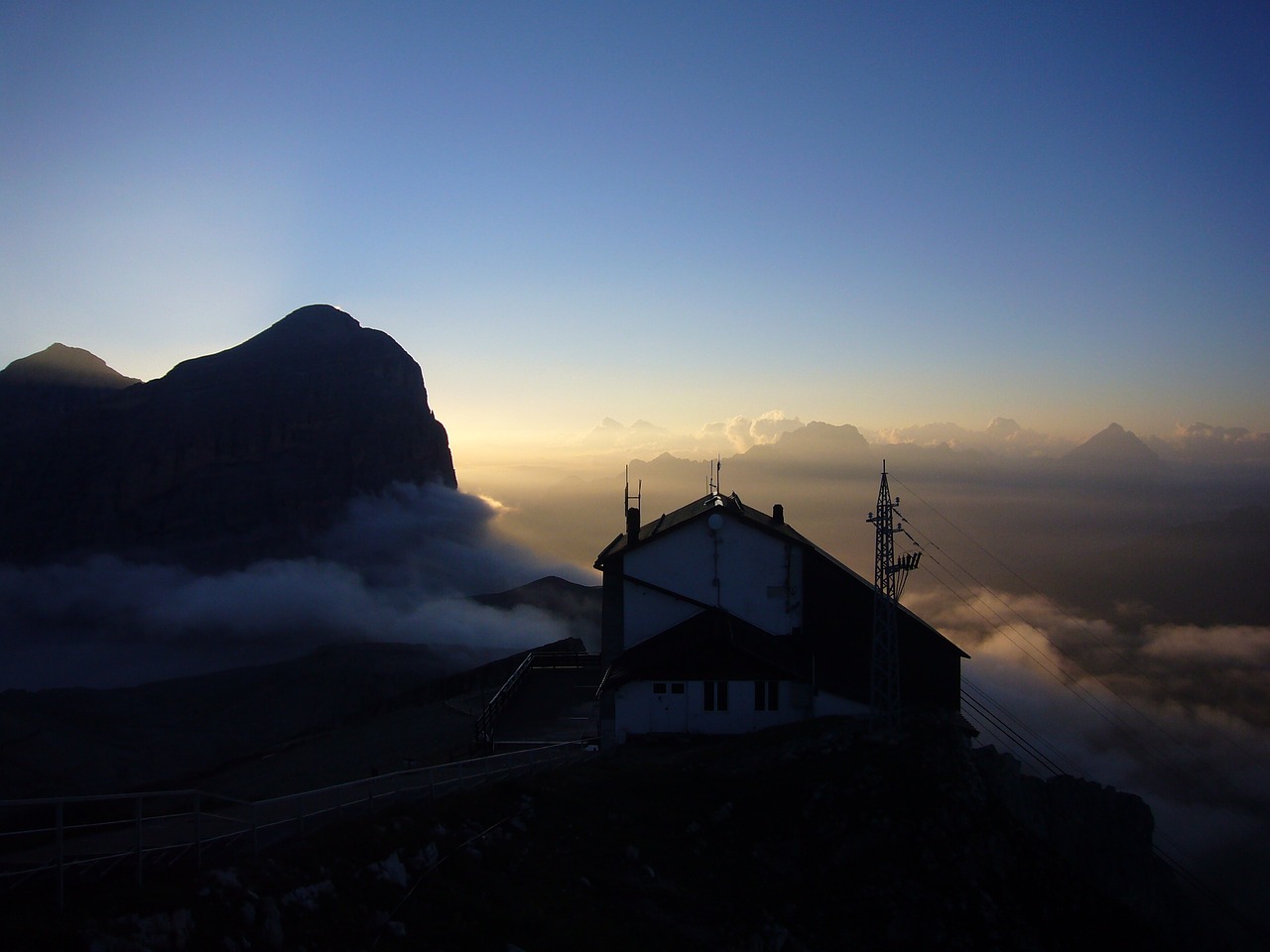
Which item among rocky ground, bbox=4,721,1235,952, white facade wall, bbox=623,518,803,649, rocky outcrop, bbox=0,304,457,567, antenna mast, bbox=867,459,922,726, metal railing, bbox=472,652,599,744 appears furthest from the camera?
rocky outcrop, bbox=0,304,457,567

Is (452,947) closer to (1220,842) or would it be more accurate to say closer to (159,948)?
(159,948)

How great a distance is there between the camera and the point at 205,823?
1406 cm

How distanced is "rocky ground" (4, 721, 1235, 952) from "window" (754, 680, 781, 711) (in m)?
4.03

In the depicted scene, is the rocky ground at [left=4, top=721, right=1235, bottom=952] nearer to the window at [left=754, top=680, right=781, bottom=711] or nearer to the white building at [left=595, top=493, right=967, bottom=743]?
the window at [left=754, top=680, right=781, bottom=711]

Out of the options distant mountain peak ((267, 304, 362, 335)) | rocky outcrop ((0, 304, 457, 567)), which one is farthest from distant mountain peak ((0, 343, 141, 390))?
distant mountain peak ((267, 304, 362, 335))

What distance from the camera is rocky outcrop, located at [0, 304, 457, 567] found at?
6201 inches

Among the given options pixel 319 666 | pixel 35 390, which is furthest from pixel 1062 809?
pixel 35 390

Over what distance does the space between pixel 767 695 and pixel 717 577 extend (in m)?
4.83

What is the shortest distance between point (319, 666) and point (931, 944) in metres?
86.2

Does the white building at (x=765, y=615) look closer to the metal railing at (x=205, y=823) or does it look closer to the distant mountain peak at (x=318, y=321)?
the metal railing at (x=205, y=823)

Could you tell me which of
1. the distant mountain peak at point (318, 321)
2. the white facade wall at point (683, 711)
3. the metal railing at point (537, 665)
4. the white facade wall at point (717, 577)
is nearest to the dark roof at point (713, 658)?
the white facade wall at point (683, 711)

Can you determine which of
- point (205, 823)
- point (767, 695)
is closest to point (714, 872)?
point (205, 823)

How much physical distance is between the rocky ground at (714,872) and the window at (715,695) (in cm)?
368

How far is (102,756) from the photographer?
71.1 m
